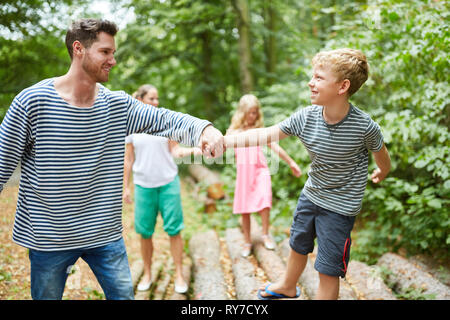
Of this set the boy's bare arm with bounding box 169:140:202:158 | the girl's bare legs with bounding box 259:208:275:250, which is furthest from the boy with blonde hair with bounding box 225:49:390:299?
the girl's bare legs with bounding box 259:208:275:250

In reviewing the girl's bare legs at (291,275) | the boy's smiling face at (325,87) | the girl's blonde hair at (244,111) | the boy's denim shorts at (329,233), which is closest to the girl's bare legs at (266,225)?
the girl's blonde hair at (244,111)

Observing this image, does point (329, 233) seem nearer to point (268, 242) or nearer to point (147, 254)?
point (268, 242)

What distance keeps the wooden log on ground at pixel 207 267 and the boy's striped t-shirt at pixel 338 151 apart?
204cm

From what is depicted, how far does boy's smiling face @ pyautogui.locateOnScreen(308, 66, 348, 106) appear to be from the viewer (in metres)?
2.13

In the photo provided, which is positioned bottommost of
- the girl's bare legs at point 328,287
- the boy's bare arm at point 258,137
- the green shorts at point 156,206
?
the girl's bare legs at point 328,287

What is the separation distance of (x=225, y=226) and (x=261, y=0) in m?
7.82

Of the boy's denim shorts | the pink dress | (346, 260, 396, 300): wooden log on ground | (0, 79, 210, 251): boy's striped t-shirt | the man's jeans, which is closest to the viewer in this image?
(0, 79, 210, 251): boy's striped t-shirt

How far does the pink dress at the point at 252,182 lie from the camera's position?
4.26m

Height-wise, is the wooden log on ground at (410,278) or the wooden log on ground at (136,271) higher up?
the wooden log on ground at (410,278)

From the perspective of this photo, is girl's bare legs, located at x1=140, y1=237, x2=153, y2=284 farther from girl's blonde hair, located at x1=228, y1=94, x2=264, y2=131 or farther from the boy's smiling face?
the boy's smiling face

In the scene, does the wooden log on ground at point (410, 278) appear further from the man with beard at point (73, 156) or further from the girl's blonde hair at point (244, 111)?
the man with beard at point (73, 156)

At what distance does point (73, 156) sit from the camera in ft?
6.08
